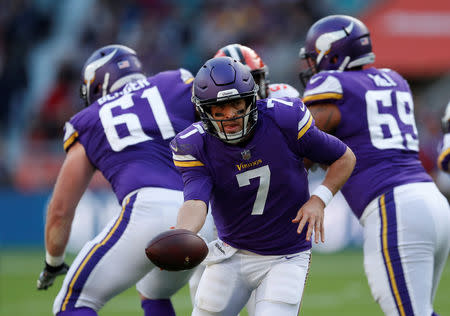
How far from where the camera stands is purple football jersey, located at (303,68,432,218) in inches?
181

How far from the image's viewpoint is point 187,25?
49.1 feet

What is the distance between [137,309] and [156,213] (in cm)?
362

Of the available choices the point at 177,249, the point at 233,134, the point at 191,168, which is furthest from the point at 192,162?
the point at 177,249

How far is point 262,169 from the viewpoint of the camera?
404 cm

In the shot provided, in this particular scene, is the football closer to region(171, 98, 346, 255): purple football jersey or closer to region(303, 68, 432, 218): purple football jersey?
region(171, 98, 346, 255): purple football jersey

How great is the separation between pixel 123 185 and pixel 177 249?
132cm

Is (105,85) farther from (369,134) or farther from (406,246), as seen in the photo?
(406,246)

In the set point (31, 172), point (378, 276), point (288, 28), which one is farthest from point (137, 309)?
point (288, 28)

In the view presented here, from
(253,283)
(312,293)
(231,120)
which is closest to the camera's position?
(231,120)

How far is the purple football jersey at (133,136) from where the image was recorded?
4.79 meters

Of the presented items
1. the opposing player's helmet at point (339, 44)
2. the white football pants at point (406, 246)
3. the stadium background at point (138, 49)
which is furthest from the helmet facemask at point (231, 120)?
the stadium background at point (138, 49)

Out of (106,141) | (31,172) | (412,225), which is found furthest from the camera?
(31,172)

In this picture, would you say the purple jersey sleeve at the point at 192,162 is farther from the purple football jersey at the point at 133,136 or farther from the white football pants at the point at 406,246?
the white football pants at the point at 406,246

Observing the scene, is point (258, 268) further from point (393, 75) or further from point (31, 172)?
point (31, 172)
